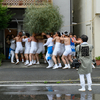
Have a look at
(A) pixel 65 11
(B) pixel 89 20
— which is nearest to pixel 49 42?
(A) pixel 65 11

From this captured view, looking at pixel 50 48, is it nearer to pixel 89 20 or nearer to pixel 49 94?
pixel 89 20

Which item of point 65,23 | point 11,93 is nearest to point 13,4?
point 65,23

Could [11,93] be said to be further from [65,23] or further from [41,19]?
[65,23]

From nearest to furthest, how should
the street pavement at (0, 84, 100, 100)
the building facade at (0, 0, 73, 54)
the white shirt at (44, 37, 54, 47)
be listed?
the street pavement at (0, 84, 100, 100) → the white shirt at (44, 37, 54, 47) → the building facade at (0, 0, 73, 54)

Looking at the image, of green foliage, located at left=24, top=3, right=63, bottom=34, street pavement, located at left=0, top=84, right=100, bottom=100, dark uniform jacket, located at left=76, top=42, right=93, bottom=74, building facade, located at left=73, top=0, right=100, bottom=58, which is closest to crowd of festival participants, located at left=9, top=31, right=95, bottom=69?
green foliage, located at left=24, top=3, right=63, bottom=34

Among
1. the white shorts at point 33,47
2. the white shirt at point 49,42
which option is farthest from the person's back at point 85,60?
the white shorts at point 33,47

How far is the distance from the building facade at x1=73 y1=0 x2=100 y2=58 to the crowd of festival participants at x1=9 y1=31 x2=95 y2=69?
1.47 meters

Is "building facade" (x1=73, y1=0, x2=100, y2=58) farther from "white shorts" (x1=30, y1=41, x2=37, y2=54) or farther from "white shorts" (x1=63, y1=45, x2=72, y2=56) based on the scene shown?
"white shorts" (x1=30, y1=41, x2=37, y2=54)

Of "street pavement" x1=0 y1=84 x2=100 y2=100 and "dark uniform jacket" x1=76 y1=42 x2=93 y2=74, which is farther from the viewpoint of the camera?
"dark uniform jacket" x1=76 y1=42 x2=93 y2=74

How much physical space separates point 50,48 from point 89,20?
151 inches

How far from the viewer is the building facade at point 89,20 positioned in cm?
1227

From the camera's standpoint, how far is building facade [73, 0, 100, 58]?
40.2 feet

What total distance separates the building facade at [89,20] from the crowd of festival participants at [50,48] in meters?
1.47

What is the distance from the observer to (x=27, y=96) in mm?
5684
